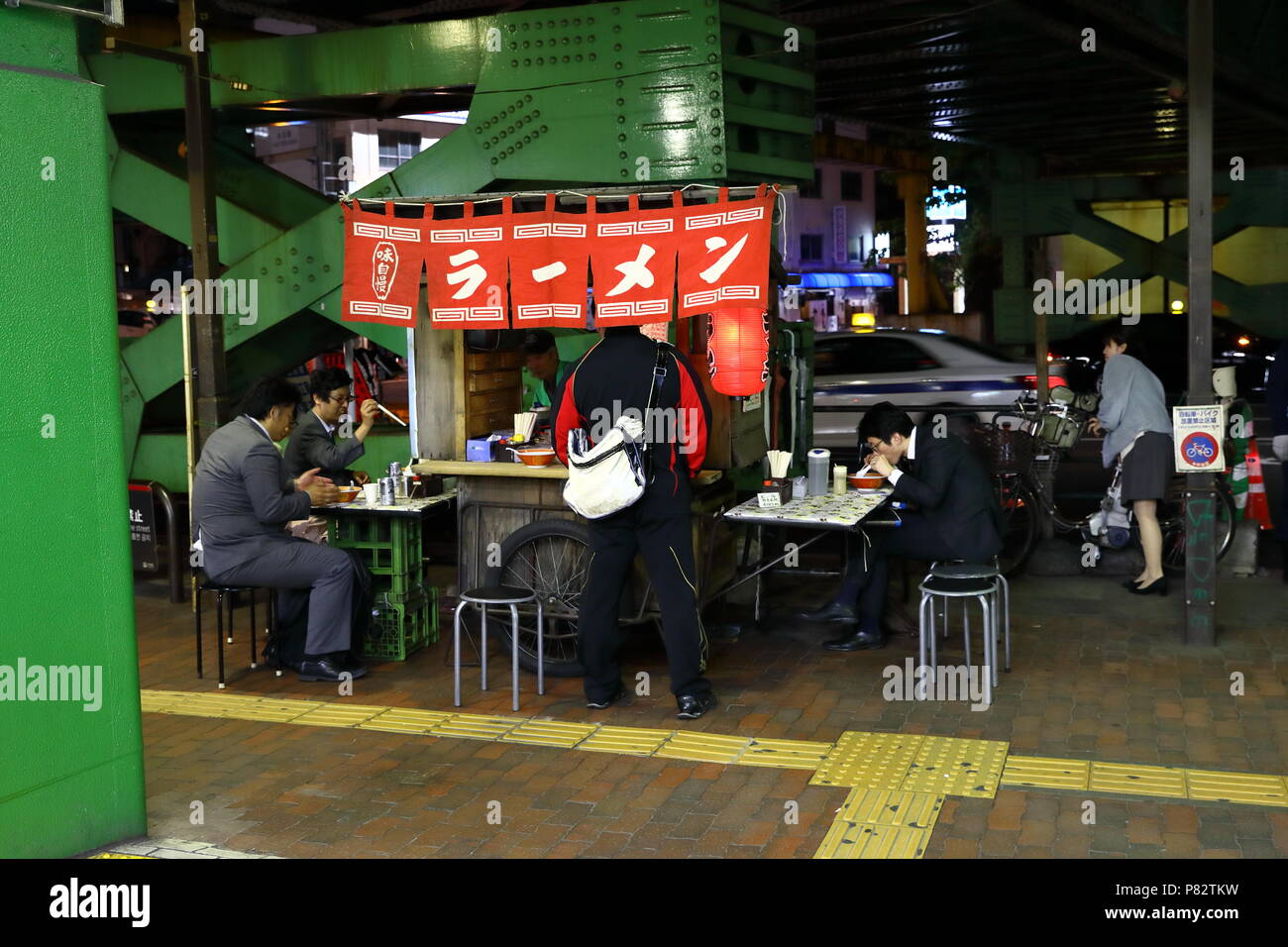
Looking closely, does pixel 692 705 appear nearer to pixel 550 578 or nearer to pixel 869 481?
pixel 550 578

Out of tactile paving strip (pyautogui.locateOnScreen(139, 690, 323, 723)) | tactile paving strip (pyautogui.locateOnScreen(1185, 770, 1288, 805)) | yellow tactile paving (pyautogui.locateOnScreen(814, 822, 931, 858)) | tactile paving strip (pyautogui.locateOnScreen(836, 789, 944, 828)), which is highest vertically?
tactile paving strip (pyautogui.locateOnScreen(139, 690, 323, 723))

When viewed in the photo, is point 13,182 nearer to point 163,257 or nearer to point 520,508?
point 520,508

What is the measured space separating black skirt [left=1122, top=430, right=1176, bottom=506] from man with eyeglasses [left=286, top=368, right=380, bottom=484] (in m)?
5.51

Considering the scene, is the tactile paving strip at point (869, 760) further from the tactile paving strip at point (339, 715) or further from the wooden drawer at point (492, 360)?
the wooden drawer at point (492, 360)

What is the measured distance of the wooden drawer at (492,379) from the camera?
8.75 meters

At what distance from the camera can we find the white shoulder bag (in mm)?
6828

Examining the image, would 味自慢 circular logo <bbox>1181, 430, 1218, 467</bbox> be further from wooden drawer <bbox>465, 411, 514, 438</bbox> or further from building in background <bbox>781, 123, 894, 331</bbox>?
building in background <bbox>781, 123, 894, 331</bbox>

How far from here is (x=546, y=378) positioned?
9.59 m

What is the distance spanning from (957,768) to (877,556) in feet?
7.71

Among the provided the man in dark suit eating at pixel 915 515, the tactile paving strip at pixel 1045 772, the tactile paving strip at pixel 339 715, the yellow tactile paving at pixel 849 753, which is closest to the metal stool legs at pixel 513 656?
the yellow tactile paving at pixel 849 753

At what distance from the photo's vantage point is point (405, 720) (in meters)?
7.18

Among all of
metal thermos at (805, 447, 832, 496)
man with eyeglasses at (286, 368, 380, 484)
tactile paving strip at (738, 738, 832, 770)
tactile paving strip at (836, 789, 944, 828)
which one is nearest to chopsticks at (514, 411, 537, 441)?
man with eyeglasses at (286, 368, 380, 484)

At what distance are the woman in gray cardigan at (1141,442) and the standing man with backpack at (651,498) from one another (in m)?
3.93
